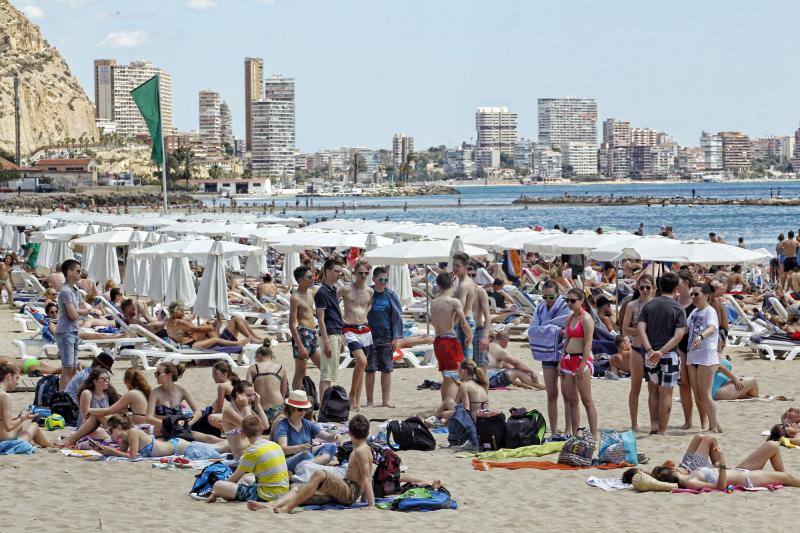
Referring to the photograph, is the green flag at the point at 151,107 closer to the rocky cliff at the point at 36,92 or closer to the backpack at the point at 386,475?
the backpack at the point at 386,475

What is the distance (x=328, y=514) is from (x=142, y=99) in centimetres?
2254

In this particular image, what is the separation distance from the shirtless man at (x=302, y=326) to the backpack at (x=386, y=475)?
9.30ft

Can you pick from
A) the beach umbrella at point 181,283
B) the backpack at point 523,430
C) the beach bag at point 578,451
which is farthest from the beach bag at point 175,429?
the beach umbrella at point 181,283

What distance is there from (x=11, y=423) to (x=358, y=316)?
3.02 m

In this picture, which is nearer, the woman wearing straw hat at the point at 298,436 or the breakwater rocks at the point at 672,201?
the woman wearing straw hat at the point at 298,436

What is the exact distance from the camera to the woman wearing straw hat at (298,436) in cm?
797

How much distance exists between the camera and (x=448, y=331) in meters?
9.99

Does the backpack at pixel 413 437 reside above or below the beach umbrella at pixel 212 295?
below

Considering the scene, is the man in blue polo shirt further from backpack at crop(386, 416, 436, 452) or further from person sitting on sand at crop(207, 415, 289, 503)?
person sitting on sand at crop(207, 415, 289, 503)

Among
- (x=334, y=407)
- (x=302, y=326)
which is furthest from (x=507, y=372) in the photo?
(x=334, y=407)

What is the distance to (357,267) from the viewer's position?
34.2ft

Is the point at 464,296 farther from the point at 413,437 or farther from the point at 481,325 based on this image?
the point at 413,437

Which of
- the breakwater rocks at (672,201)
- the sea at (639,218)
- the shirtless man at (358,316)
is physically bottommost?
the sea at (639,218)

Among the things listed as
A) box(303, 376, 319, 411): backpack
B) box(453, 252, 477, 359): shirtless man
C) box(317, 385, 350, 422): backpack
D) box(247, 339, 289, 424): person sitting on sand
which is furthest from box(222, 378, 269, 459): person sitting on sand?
box(453, 252, 477, 359): shirtless man
